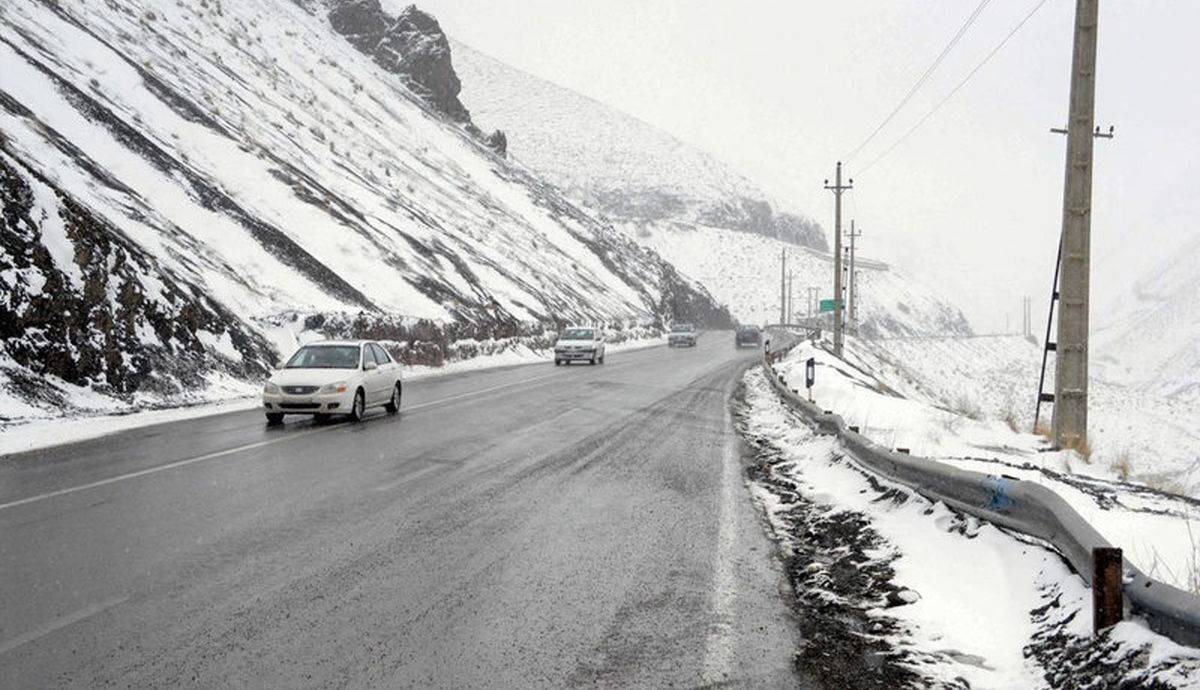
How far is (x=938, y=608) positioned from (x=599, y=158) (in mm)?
179584

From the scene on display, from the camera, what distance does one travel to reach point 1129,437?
43312 mm

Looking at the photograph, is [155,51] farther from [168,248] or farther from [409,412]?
[409,412]

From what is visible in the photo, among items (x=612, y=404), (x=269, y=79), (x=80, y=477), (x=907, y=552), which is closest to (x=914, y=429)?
(x=612, y=404)

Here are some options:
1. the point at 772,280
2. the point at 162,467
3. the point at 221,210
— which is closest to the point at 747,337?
the point at 221,210

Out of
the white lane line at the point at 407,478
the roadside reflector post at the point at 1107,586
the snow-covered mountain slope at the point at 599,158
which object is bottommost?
the white lane line at the point at 407,478

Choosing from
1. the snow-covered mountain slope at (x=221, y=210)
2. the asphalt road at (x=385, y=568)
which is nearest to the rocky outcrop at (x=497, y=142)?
the snow-covered mountain slope at (x=221, y=210)

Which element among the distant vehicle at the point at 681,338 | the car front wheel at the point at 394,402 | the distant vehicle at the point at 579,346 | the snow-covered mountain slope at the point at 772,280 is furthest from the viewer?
the snow-covered mountain slope at the point at 772,280

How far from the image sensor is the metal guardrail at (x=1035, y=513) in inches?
155

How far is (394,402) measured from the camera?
59.6ft

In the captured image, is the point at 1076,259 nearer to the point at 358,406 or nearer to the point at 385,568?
the point at 385,568

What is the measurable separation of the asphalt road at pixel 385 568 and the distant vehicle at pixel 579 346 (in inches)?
939

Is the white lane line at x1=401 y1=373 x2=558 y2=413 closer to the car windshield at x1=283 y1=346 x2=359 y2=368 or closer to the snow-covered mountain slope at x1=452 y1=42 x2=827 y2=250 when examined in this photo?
the car windshield at x1=283 y1=346 x2=359 y2=368

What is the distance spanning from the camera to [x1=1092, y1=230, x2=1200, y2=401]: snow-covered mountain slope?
118 metres

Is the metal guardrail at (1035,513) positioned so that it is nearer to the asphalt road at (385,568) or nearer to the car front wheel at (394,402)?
the asphalt road at (385,568)
